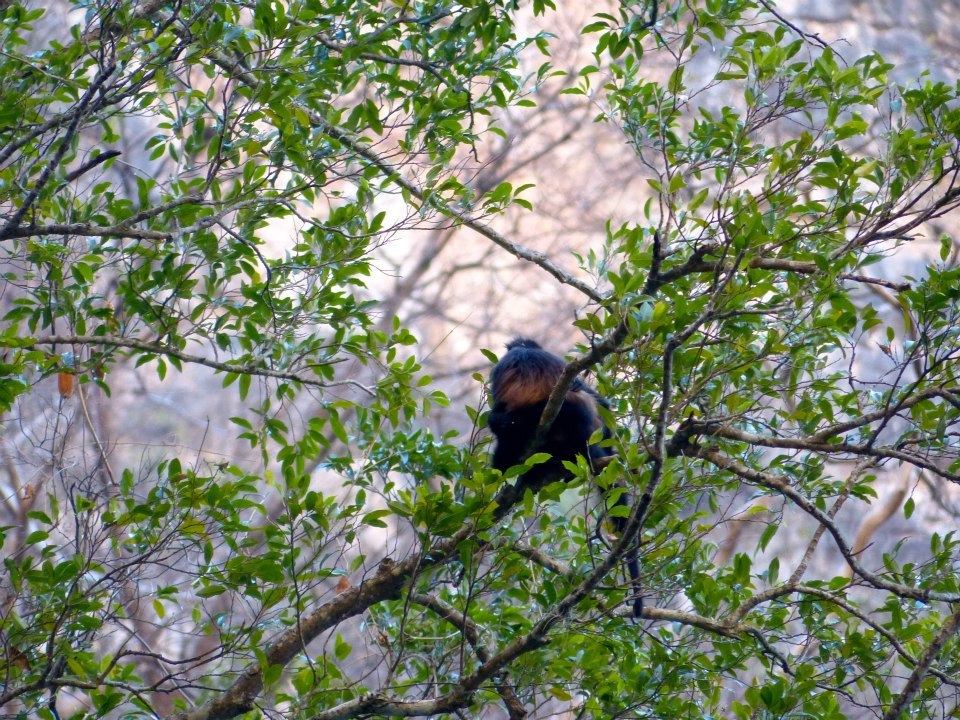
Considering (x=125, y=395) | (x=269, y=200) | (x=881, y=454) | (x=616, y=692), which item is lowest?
(x=616, y=692)

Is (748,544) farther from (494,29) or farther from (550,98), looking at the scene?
(494,29)

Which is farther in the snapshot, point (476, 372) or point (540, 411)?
point (540, 411)

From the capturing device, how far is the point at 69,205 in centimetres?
310

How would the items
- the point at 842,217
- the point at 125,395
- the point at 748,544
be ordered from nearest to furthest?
the point at 842,217 → the point at 125,395 → the point at 748,544

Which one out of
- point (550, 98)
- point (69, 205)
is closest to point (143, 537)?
point (69, 205)

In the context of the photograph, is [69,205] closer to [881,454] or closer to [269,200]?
[269,200]

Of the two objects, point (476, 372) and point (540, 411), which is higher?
Answer: point (540, 411)

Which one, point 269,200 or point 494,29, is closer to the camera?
point 269,200

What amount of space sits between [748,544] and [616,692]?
7374mm

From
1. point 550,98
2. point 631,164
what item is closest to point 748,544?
point 631,164

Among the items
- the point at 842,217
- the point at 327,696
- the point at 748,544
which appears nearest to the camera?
the point at 842,217

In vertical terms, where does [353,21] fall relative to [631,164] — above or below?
below

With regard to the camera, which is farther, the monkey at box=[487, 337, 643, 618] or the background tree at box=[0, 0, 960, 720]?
the monkey at box=[487, 337, 643, 618]

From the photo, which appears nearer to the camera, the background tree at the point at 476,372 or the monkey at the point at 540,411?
the background tree at the point at 476,372
